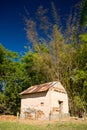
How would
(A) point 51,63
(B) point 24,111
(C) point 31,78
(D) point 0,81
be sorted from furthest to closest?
1. (C) point 31,78
2. (D) point 0,81
3. (A) point 51,63
4. (B) point 24,111

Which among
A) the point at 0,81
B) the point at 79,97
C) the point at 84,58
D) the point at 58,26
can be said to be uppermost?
the point at 58,26

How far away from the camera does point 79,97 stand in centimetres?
2331

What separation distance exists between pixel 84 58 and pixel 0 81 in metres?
12.4

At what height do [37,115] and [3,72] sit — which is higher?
[3,72]

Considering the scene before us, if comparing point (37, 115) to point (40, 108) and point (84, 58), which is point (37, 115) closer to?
point (40, 108)

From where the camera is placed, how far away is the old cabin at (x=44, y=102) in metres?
19.7

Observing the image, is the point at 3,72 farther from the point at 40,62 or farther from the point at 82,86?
the point at 82,86

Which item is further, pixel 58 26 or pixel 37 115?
pixel 58 26

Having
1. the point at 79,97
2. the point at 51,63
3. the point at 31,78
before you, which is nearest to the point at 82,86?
the point at 79,97

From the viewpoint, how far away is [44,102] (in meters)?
20.0

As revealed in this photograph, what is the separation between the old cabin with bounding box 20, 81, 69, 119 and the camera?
776 inches

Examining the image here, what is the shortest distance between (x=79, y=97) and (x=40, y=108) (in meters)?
5.53

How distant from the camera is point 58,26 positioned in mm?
24516

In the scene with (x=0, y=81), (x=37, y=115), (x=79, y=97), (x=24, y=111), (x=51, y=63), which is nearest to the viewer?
(x=37, y=115)
